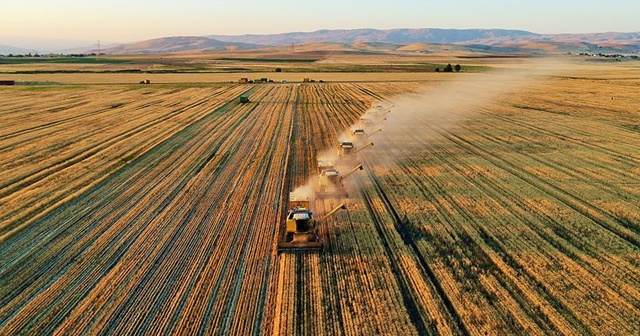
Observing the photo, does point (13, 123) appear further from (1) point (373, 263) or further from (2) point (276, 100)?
(1) point (373, 263)

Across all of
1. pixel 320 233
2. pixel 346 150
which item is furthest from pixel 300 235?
pixel 346 150

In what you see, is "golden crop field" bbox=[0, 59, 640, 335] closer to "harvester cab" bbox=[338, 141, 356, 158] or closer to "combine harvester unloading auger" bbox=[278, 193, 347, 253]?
"combine harvester unloading auger" bbox=[278, 193, 347, 253]

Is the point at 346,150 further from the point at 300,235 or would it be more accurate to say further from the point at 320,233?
the point at 300,235

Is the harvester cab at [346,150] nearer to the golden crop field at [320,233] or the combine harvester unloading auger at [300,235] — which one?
the golden crop field at [320,233]

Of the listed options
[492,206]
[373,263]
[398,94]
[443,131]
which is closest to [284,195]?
[373,263]

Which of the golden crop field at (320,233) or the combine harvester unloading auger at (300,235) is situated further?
the combine harvester unloading auger at (300,235)

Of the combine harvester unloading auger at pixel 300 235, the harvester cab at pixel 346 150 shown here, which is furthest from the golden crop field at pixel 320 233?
the harvester cab at pixel 346 150

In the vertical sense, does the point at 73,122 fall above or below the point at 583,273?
above

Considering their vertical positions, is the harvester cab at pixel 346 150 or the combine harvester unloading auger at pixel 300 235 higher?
the harvester cab at pixel 346 150

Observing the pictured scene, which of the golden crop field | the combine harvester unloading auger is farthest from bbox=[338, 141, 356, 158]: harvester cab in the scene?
the combine harvester unloading auger
